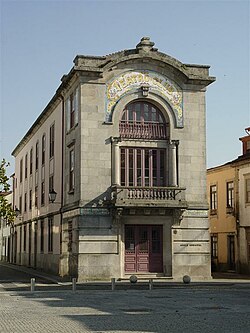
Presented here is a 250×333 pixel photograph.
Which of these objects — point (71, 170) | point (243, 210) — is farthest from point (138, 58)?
point (243, 210)

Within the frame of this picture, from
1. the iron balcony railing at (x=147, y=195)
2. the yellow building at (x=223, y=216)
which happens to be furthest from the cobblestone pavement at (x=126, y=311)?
the yellow building at (x=223, y=216)

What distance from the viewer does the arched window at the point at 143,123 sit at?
3177cm

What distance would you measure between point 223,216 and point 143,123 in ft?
40.6

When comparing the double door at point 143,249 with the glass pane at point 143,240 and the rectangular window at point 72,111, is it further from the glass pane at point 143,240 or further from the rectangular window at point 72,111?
the rectangular window at point 72,111

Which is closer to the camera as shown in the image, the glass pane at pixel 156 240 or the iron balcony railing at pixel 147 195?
the iron balcony railing at pixel 147 195

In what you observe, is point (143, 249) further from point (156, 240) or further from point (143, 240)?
point (156, 240)

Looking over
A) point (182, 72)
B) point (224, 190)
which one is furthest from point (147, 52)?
point (224, 190)

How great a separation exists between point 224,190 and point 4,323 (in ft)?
94.0

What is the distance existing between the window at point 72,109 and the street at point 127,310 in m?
10.7

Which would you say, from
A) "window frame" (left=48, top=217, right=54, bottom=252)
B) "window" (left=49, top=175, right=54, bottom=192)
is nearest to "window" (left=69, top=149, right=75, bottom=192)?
"window" (left=49, top=175, right=54, bottom=192)

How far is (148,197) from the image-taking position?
30.6 m

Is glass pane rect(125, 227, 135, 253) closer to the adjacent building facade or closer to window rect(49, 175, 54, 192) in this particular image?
window rect(49, 175, 54, 192)

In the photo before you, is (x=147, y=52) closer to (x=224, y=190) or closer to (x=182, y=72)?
(x=182, y=72)

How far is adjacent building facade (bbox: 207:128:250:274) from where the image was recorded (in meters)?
38.4
